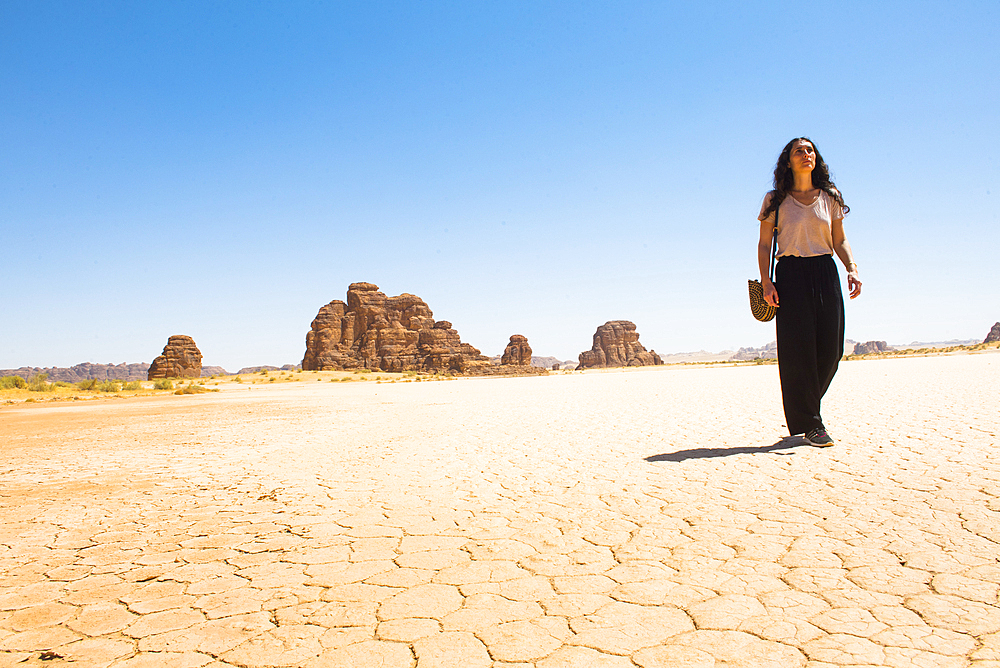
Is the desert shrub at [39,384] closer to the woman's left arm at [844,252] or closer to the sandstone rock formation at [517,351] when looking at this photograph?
the woman's left arm at [844,252]

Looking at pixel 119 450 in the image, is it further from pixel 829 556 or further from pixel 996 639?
pixel 996 639

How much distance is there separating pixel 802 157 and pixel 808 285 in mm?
1109

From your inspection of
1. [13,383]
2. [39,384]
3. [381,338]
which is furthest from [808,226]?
[381,338]

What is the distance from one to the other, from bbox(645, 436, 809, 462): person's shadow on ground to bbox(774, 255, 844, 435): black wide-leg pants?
178 millimetres

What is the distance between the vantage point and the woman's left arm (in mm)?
4637

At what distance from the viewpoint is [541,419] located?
329 inches

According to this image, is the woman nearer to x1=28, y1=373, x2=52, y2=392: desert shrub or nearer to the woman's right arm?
the woman's right arm

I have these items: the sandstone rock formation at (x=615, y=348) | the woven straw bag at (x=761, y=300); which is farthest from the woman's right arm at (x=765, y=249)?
the sandstone rock formation at (x=615, y=348)

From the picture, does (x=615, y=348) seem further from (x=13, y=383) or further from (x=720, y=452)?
(x=720, y=452)

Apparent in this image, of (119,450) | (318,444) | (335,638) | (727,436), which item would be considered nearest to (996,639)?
Answer: (335,638)

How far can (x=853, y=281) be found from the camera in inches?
182

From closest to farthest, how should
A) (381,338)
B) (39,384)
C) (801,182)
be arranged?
(801,182)
(39,384)
(381,338)

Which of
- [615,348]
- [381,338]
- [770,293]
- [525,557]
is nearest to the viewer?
[525,557]

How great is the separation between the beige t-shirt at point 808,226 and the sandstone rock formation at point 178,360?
69.6 metres
